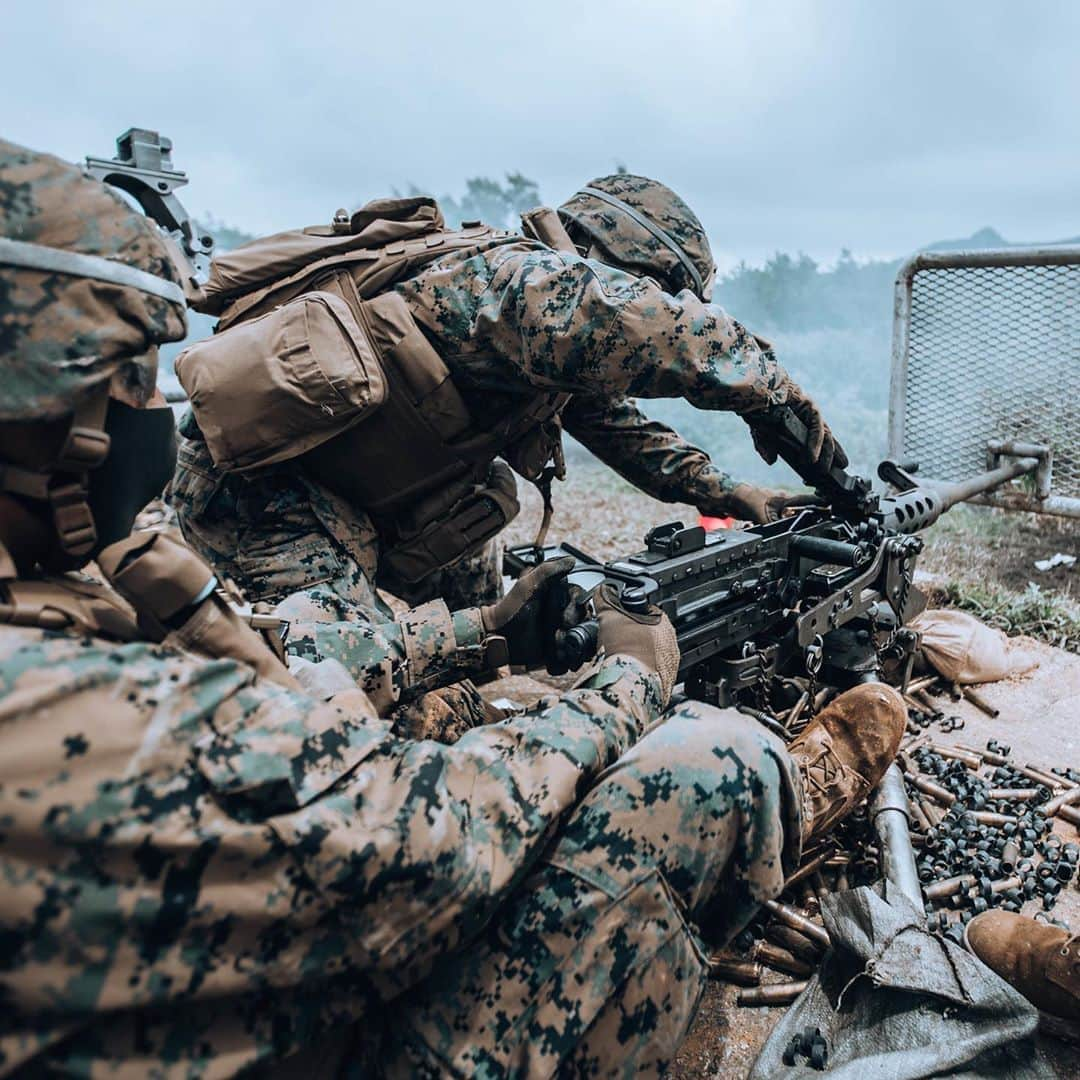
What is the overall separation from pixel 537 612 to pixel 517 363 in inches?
34.6

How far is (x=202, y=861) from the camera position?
1.18 meters

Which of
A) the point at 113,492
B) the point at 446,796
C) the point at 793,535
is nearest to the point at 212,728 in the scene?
the point at 446,796

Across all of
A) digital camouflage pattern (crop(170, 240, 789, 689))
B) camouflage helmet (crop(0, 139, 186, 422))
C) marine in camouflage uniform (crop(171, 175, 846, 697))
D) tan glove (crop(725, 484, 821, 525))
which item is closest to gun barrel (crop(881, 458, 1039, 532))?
tan glove (crop(725, 484, 821, 525))

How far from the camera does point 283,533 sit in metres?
3.22

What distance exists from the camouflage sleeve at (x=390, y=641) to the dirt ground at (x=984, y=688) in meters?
1.30

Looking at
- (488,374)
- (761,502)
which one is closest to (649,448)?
(761,502)

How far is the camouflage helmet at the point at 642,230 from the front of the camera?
3.56m

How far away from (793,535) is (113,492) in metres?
2.77

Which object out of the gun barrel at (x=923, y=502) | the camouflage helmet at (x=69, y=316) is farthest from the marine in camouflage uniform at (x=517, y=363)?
the camouflage helmet at (x=69, y=316)

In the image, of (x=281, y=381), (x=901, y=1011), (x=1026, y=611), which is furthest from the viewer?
(x=1026, y=611)

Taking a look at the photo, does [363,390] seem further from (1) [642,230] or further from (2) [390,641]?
(1) [642,230]

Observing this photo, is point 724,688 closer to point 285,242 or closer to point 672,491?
point 672,491

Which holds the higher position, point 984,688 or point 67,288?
point 67,288

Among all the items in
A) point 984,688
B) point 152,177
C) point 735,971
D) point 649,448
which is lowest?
point 984,688
